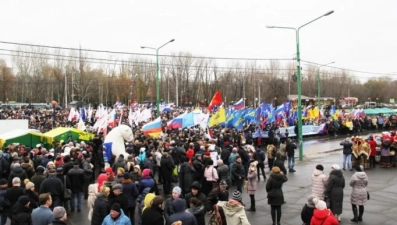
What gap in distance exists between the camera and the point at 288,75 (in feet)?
289

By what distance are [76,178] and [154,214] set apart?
15.7ft

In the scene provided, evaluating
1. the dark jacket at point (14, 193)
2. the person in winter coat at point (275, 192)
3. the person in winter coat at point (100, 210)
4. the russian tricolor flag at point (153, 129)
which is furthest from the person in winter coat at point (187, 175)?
the russian tricolor flag at point (153, 129)

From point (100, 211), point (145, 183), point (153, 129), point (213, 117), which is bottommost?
point (100, 211)

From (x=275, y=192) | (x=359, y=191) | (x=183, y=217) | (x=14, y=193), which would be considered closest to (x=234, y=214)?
(x=183, y=217)

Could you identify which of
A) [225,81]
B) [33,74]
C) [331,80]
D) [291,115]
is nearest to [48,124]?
[291,115]

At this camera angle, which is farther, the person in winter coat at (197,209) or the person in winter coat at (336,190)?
the person in winter coat at (336,190)

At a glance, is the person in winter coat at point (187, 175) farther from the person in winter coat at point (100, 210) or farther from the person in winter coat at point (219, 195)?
the person in winter coat at point (100, 210)

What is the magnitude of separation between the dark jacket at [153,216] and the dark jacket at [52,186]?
361 centimetres

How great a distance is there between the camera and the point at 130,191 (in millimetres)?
9188

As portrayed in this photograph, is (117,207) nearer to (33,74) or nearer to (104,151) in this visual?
(104,151)

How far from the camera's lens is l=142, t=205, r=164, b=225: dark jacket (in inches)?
278

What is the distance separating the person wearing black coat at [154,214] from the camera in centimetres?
706

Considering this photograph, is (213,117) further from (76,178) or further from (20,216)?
(20,216)

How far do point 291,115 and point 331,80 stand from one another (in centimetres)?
7901
